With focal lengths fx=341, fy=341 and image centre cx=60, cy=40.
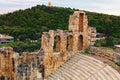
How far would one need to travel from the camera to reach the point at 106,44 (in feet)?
147

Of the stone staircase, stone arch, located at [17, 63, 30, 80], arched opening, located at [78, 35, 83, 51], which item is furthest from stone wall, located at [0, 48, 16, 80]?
arched opening, located at [78, 35, 83, 51]

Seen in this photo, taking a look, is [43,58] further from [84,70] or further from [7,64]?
[84,70]

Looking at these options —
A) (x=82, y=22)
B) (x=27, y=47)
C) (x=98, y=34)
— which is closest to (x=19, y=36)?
(x=27, y=47)

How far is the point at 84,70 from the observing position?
26.4 metres

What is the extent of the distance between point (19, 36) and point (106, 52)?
4239 cm

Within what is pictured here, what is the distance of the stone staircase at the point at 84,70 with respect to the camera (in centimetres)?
2447

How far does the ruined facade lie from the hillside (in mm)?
26207

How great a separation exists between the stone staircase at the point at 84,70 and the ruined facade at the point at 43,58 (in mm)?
692

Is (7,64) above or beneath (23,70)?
above

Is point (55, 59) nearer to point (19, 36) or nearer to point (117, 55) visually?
point (117, 55)

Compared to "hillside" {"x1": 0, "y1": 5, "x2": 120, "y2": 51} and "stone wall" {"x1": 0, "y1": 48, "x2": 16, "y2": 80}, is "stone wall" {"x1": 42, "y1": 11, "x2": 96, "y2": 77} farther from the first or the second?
"hillside" {"x1": 0, "y1": 5, "x2": 120, "y2": 51}

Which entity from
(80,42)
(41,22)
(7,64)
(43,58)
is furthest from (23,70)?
(41,22)

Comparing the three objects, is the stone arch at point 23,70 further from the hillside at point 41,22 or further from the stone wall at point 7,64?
the hillside at point 41,22

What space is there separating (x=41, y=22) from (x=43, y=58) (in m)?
47.5
